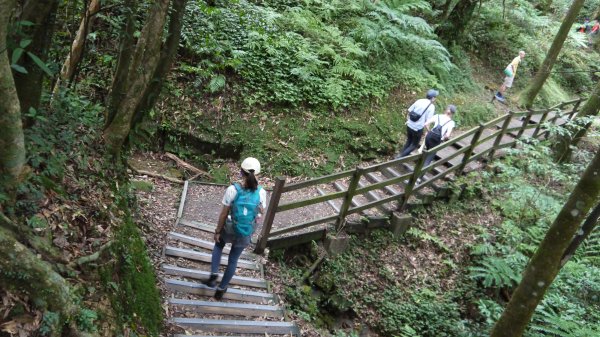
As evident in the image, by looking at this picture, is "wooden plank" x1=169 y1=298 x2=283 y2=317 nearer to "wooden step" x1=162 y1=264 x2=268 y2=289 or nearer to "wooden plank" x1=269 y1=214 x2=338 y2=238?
"wooden step" x1=162 y1=264 x2=268 y2=289

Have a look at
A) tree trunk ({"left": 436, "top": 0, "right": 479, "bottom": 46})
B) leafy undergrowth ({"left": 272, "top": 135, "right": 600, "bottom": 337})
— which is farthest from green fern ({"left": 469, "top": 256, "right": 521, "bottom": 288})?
tree trunk ({"left": 436, "top": 0, "right": 479, "bottom": 46})

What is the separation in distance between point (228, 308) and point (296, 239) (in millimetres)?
2271

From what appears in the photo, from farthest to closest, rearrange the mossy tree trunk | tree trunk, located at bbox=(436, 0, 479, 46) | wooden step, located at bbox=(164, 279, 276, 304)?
tree trunk, located at bbox=(436, 0, 479, 46), wooden step, located at bbox=(164, 279, 276, 304), the mossy tree trunk

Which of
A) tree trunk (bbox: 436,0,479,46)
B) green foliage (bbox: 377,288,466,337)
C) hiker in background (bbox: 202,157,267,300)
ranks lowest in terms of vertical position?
green foliage (bbox: 377,288,466,337)

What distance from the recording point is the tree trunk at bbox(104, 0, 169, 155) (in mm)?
4973

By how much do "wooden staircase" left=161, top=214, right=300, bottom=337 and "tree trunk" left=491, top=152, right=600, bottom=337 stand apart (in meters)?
2.72

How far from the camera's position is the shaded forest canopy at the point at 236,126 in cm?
291

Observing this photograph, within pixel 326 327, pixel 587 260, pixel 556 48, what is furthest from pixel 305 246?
pixel 556 48

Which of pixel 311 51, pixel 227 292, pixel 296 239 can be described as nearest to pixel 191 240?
pixel 227 292

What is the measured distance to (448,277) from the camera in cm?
857

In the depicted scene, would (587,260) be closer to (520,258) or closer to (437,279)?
(520,258)

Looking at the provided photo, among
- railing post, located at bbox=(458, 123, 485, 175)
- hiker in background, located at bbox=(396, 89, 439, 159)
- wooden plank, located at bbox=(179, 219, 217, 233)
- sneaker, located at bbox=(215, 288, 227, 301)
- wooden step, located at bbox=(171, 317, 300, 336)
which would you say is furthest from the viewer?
railing post, located at bbox=(458, 123, 485, 175)

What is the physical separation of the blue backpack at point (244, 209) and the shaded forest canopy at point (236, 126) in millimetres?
1130

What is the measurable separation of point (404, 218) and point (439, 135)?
2.04m
